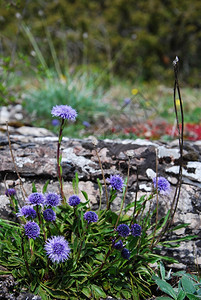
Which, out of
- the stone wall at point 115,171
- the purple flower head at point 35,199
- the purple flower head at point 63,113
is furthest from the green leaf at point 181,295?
the purple flower head at point 63,113

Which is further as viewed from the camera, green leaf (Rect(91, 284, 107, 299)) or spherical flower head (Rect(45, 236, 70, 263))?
green leaf (Rect(91, 284, 107, 299))

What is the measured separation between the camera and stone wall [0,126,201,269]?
5.79 ft

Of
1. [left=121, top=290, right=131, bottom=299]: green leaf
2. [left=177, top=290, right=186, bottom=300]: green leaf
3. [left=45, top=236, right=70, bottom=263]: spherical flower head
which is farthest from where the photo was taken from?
[left=121, top=290, right=131, bottom=299]: green leaf

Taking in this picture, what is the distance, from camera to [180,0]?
9719 mm

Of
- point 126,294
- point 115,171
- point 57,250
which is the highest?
point 115,171

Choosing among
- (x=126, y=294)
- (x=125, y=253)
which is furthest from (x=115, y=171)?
(x=126, y=294)

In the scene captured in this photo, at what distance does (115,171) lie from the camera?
1891mm

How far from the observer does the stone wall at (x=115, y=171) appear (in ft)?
5.79

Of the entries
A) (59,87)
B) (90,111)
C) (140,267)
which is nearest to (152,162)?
(140,267)

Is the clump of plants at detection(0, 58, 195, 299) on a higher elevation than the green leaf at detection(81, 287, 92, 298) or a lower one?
higher

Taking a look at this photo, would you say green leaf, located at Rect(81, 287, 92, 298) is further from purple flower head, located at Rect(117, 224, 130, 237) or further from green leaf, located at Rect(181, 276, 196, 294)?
green leaf, located at Rect(181, 276, 196, 294)

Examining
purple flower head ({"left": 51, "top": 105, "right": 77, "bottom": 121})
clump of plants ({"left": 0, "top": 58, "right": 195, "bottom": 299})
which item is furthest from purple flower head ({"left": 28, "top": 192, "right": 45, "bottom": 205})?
purple flower head ({"left": 51, "top": 105, "right": 77, "bottom": 121})

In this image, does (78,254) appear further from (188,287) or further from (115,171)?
(115,171)

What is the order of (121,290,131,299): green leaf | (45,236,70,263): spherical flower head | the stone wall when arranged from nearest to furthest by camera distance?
(45,236,70,263): spherical flower head
(121,290,131,299): green leaf
the stone wall
